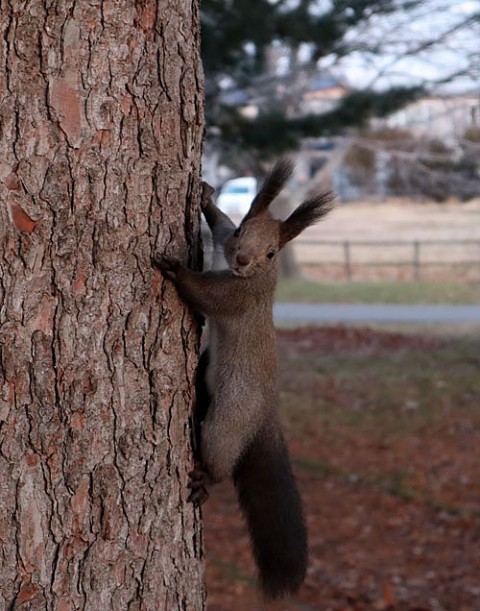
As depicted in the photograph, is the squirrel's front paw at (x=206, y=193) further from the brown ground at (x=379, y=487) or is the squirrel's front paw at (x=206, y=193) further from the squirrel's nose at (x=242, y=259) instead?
the brown ground at (x=379, y=487)

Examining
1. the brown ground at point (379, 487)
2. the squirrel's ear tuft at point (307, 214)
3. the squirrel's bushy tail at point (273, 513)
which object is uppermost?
the squirrel's ear tuft at point (307, 214)

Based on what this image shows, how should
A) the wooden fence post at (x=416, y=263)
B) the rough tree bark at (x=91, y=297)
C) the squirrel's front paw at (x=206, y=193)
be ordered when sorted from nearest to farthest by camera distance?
the rough tree bark at (x=91, y=297), the squirrel's front paw at (x=206, y=193), the wooden fence post at (x=416, y=263)

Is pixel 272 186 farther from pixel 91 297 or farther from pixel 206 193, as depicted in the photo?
pixel 91 297

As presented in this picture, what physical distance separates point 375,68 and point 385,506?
785 cm

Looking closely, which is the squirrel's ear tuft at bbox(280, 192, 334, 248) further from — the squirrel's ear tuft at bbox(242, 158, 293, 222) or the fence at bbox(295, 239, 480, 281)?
the fence at bbox(295, 239, 480, 281)

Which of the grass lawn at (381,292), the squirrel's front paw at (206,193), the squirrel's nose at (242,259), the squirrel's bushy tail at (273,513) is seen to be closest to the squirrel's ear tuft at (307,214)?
the squirrel's nose at (242,259)

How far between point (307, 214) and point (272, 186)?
0.33 feet

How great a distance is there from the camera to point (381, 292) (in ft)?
48.0

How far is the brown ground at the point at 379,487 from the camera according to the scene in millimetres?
4738

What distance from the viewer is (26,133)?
1728 mm

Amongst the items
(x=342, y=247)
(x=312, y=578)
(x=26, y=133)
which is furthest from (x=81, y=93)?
(x=342, y=247)

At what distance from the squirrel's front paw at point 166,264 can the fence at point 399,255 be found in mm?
15021

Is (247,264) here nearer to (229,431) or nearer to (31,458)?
(229,431)

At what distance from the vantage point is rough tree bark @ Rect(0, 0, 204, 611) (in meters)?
1.74
